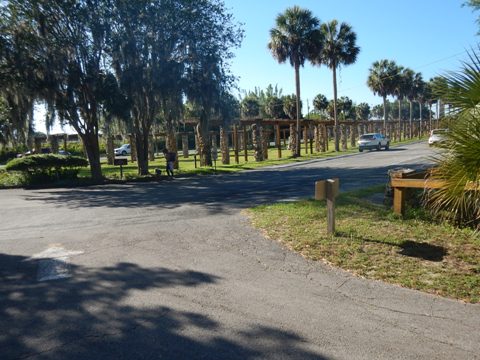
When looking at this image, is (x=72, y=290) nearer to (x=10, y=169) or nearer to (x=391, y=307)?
(x=391, y=307)

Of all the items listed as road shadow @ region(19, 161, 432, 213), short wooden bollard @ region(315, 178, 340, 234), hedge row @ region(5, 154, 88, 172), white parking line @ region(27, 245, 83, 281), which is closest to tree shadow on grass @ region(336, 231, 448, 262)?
short wooden bollard @ region(315, 178, 340, 234)

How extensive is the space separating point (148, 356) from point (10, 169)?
1733 centimetres

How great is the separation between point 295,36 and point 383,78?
2314cm

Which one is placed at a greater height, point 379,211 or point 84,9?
point 84,9

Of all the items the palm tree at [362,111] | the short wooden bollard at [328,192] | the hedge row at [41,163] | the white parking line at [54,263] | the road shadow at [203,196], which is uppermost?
the palm tree at [362,111]

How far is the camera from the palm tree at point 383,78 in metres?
50.3

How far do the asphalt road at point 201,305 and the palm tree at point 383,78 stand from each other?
48.1 meters

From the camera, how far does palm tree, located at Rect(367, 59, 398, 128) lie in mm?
50344

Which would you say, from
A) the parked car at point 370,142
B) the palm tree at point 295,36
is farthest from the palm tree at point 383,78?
the palm tree at point 295,36

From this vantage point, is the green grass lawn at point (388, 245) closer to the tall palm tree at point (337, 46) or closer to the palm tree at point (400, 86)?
the tall palm tree at point (337, 46)

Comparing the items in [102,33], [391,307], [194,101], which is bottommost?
[391,307]

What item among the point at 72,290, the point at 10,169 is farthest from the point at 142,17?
the point at 72,290

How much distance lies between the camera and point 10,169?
58.4 ft

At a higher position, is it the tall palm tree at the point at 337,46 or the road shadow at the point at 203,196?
the tall palm tree at the point at 337,46
